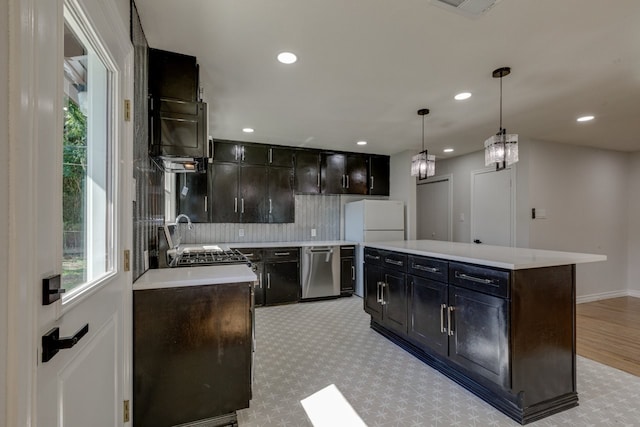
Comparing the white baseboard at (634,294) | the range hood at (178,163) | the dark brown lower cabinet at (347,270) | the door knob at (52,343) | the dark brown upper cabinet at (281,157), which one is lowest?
the white baseboard at (634,294)

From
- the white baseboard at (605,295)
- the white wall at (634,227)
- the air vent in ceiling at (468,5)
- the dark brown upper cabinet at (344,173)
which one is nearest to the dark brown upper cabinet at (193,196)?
the dark brown upper cabinet at (344,173)

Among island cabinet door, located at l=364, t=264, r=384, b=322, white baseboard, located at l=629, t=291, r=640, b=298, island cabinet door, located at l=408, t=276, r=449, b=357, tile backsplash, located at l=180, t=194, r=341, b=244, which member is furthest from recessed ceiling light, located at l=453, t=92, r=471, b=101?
white baseboard, located at l=629, t=291, r=640, b=298

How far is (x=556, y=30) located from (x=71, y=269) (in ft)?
8.97

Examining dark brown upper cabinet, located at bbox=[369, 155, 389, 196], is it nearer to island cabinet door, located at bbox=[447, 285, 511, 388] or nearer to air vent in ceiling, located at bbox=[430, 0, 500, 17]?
island cabinet door, located at bbox=[447, 285, 511, 388]

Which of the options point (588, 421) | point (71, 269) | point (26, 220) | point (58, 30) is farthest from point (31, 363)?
point (588, 421)

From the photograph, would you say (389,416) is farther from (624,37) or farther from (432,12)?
(624,37)

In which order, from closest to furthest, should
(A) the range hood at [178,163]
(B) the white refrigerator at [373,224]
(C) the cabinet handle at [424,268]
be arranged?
(A) the range hood at [178,163] < (C) the cabinet handle at [424,268] < (B) the white refrigerator at [373,224]

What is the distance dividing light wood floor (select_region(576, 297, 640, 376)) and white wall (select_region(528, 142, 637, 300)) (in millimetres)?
356

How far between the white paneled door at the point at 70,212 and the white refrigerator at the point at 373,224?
3.72m

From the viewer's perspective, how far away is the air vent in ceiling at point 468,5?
158cm

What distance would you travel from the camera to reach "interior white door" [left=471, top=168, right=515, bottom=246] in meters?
Answer: 4.65

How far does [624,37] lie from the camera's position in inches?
76.9

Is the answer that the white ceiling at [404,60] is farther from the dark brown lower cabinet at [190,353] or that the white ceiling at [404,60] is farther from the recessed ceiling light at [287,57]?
the dark brown lower cabinet at [190,353]

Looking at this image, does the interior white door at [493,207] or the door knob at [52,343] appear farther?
the interior white door at [493,207]
